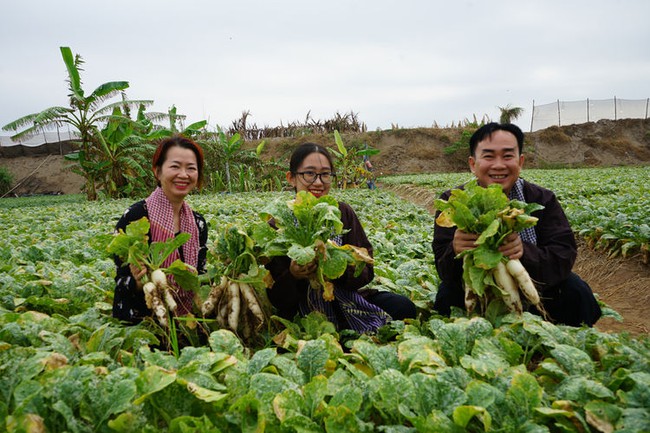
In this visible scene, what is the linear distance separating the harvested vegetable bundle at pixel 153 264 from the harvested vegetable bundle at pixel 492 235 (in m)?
1.30

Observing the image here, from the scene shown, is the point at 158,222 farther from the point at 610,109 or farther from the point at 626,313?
the point at 610,109

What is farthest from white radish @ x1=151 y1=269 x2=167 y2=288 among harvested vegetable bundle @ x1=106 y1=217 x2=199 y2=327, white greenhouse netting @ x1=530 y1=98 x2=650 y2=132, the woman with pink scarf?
white greenhouse netting @ x1=530 y1=98 x2=650 y2=132

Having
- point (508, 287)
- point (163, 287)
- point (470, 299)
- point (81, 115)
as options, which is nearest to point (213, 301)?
point (163, 287)

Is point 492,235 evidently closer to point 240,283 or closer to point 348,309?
point 348,309

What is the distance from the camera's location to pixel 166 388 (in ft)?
4.57

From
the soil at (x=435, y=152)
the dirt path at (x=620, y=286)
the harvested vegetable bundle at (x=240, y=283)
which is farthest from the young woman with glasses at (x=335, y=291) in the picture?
the soil at (x=435, y=152)

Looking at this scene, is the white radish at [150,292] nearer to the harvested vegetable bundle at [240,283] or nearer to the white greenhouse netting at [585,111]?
the harvested vegetable bundle at [240,283]

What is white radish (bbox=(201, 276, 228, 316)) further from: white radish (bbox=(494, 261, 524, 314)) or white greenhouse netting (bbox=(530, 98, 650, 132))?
white greenhouse netting (bbox=(530, 98, 650, 132))

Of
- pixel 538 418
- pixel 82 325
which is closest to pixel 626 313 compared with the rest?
pixel 538 418

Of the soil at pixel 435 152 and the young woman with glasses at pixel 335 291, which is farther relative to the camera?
the soil at pixel 435 152

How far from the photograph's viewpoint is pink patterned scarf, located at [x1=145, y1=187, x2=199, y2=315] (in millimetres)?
2537

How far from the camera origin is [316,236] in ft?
6.65

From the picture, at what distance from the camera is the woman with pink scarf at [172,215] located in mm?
2418

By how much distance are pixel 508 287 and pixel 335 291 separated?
91 cm
